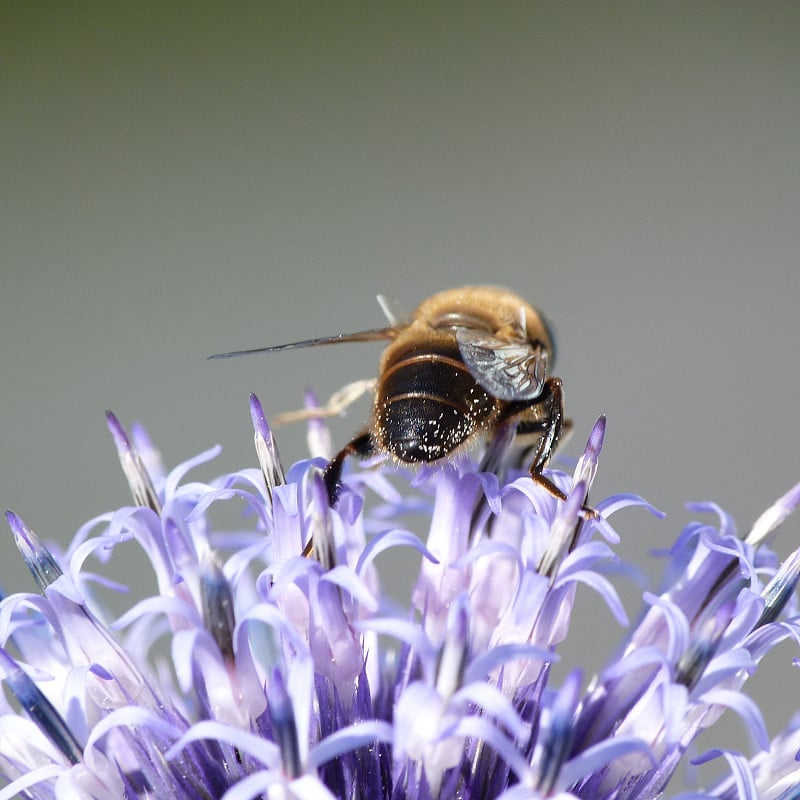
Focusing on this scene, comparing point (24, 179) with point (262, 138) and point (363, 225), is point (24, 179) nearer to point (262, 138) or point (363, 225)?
point (262, 138)

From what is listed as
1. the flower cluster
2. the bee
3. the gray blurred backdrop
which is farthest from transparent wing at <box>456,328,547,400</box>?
the gray blurred backdrop

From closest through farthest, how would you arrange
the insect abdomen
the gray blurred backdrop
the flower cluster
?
the flower cluster, the insect abdomen, the gray blurred backdrop

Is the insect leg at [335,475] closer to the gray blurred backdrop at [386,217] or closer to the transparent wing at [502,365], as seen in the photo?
the transparent wing at [502,365]

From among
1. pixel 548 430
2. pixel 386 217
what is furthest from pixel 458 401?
pixel 386 217

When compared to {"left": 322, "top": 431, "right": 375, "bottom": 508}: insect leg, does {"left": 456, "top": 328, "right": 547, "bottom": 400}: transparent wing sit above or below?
above

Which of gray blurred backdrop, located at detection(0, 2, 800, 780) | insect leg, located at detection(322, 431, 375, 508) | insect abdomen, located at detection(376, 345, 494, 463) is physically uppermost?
insect abdomen, located at detection(376, 345, 494, 463)

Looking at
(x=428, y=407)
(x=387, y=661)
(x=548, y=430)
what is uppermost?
(x=428, y=407)

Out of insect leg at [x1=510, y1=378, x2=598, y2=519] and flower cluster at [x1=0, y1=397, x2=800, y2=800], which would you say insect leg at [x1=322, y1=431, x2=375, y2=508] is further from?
insect leg at [x1=510, y1=378, x2=598, y2=519]

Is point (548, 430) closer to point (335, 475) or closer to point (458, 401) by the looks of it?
point (458, 401)
